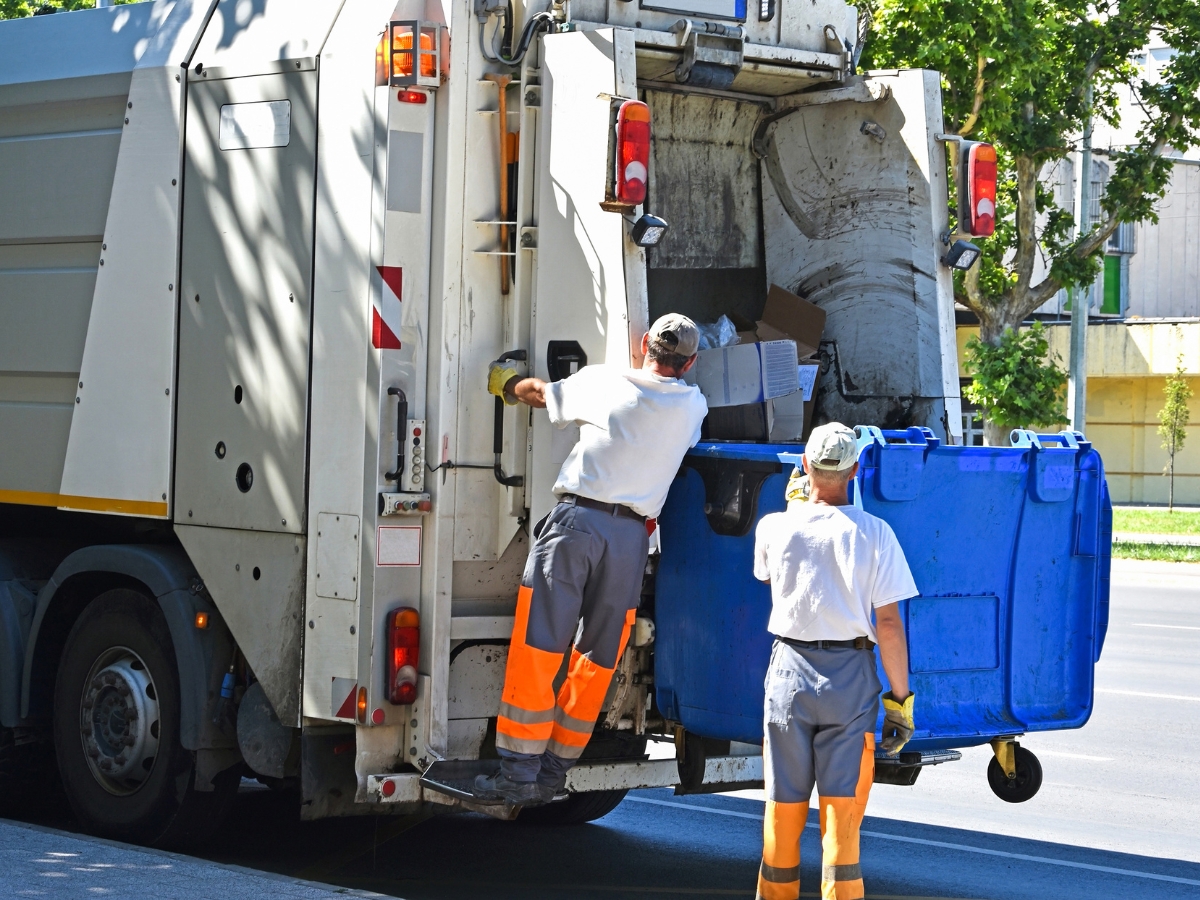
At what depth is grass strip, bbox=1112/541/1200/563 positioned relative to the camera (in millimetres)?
20281

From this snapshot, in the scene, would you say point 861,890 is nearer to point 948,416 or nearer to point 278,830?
point 948,416

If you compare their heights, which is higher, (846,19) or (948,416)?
(846,19)

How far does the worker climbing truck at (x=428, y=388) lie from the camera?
510cm

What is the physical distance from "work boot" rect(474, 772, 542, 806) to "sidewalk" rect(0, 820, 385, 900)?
0.43 m

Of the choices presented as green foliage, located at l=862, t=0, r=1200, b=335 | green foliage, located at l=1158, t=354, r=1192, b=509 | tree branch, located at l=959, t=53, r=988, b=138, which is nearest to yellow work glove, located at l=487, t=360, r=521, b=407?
green foliage, located at l=862, t=0, r=1200, b=335

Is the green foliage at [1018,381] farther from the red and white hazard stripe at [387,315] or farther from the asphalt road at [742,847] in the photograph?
the red and white hazard stripe at [387,315]

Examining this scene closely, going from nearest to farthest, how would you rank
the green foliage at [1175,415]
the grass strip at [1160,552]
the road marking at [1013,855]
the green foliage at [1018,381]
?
the road marking at [1013,855], the green foliage at [1018,381], the grass strip at [1160,552], the green foliage at [1175,415]

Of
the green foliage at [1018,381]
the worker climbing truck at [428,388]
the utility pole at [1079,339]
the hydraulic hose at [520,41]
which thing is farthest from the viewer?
the utility pole at [1079,339]

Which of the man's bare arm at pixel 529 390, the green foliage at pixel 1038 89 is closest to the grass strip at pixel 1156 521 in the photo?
the green foliage at pixel 1038 89

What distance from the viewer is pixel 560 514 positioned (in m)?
5.06

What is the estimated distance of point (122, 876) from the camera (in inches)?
195

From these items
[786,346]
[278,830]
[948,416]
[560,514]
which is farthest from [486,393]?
[278,830]

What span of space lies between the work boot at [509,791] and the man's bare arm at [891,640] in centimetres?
112

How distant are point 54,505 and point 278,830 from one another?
1.58m
